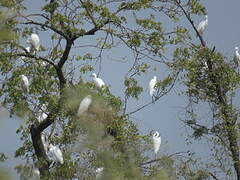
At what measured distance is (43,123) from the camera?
4828 millimetres

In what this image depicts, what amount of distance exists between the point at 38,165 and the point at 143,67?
47.3 inches

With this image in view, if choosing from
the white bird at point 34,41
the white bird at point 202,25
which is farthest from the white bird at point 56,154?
the white bird at point 202,25

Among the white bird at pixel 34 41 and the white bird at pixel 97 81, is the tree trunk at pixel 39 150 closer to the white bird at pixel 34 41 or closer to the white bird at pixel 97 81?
the white bird at pixel 97 81

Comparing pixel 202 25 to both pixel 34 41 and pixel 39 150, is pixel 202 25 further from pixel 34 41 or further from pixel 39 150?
pixel 39 150

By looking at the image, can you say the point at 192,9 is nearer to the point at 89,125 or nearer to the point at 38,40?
the point at 38,40

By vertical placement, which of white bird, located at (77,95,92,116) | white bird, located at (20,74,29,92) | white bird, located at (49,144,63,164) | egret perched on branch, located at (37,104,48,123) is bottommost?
white bird, located at (77,95,92,116)

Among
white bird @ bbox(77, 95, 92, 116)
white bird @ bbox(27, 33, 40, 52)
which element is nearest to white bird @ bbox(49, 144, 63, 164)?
white bird @ bbox(27, 33, 40, 52)

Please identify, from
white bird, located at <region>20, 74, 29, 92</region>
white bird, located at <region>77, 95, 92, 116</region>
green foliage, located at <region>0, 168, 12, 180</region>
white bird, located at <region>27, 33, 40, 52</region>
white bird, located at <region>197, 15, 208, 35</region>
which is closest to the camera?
green foliage, located at <region>0, 168, 12, 180</region>

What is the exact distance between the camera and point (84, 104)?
6.57 feet

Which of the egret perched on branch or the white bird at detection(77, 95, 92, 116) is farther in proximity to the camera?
the egret perched on branch

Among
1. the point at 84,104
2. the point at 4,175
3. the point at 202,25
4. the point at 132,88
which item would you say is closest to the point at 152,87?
the point at 132,88

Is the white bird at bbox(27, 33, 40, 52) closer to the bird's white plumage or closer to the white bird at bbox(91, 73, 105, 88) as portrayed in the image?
the white bird at bbox(91, 73, 105, 88)

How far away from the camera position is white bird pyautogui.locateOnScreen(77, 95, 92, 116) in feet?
6.11

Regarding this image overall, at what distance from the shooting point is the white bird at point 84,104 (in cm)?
186
